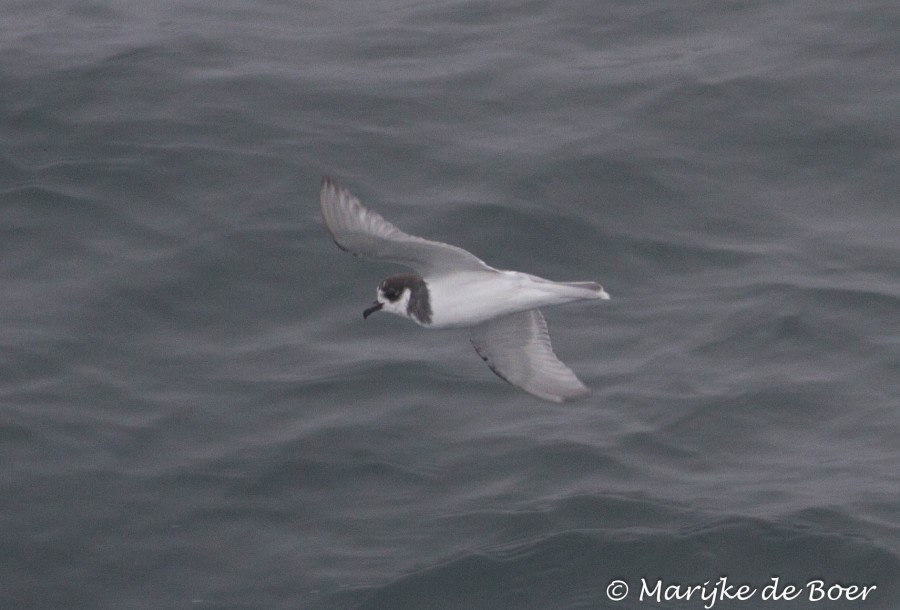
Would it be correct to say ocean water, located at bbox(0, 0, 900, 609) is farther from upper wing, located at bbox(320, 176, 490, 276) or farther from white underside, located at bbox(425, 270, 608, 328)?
upper wing, located at bbox(320, 176, 490, 276)

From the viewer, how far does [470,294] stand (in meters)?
12.2

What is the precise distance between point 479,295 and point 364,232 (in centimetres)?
136

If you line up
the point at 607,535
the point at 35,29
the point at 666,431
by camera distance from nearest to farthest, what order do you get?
the point at 607,535 < the point at 666,431 < the point at 35,29

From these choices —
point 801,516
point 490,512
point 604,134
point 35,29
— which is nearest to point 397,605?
point 490,512

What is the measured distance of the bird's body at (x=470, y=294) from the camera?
11180mm

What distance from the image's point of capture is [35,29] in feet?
72.7

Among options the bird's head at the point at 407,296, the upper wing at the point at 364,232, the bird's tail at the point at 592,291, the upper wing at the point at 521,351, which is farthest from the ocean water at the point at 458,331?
the upper wing at the point at 364,232

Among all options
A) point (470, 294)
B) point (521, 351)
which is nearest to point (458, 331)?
point (521, 351)

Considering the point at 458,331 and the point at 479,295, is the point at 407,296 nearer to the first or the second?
the point at 479,295

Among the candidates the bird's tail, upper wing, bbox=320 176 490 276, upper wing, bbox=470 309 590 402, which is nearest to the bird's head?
upper wing, bbox=320 176 490 276

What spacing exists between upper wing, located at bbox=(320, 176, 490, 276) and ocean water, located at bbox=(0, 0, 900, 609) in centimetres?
365

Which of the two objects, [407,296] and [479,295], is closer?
[479,295]

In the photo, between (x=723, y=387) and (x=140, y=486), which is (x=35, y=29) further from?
(x=723, y=387)

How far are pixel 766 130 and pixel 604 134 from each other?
6.20 ft
